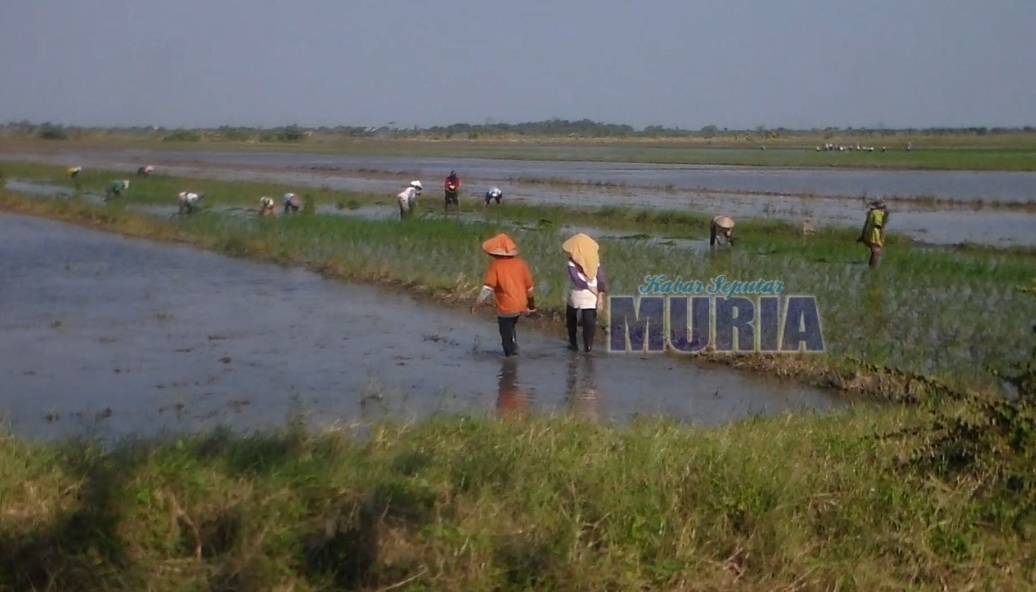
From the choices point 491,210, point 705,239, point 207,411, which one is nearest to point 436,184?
point 491,210

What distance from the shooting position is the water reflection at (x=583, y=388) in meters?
8.68

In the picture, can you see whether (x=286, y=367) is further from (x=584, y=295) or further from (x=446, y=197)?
(x=446, y=197)

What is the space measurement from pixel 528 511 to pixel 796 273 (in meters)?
11.1

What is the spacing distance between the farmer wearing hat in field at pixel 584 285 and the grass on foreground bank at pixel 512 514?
5.04 meters

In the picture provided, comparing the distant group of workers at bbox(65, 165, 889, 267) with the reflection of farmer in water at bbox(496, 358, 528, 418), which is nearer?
the reflection of farmer in water at bbox(496, 358, 528, 418)

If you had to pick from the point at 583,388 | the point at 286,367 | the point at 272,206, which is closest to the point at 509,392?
the point at 583,388

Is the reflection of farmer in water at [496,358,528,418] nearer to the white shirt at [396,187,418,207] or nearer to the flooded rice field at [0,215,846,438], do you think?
the flooded rice field at [0,215,846,438]

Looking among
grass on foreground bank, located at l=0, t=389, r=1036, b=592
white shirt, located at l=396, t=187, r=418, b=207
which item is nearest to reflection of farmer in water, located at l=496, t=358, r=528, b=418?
grass on foreground bank, located at l=0, t=389, r=1036, b=592

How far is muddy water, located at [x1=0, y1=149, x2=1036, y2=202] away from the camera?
35.9 m

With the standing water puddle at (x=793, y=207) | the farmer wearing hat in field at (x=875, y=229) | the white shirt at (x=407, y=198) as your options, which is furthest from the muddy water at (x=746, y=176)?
the farmer wearing hat in field at (x=875, y=229)

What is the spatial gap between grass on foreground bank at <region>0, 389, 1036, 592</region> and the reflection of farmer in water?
301 centimetres

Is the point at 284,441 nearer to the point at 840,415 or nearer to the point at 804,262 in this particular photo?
the point at 840,415

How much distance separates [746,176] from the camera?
45.8 metres

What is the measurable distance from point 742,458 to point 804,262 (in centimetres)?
1195
